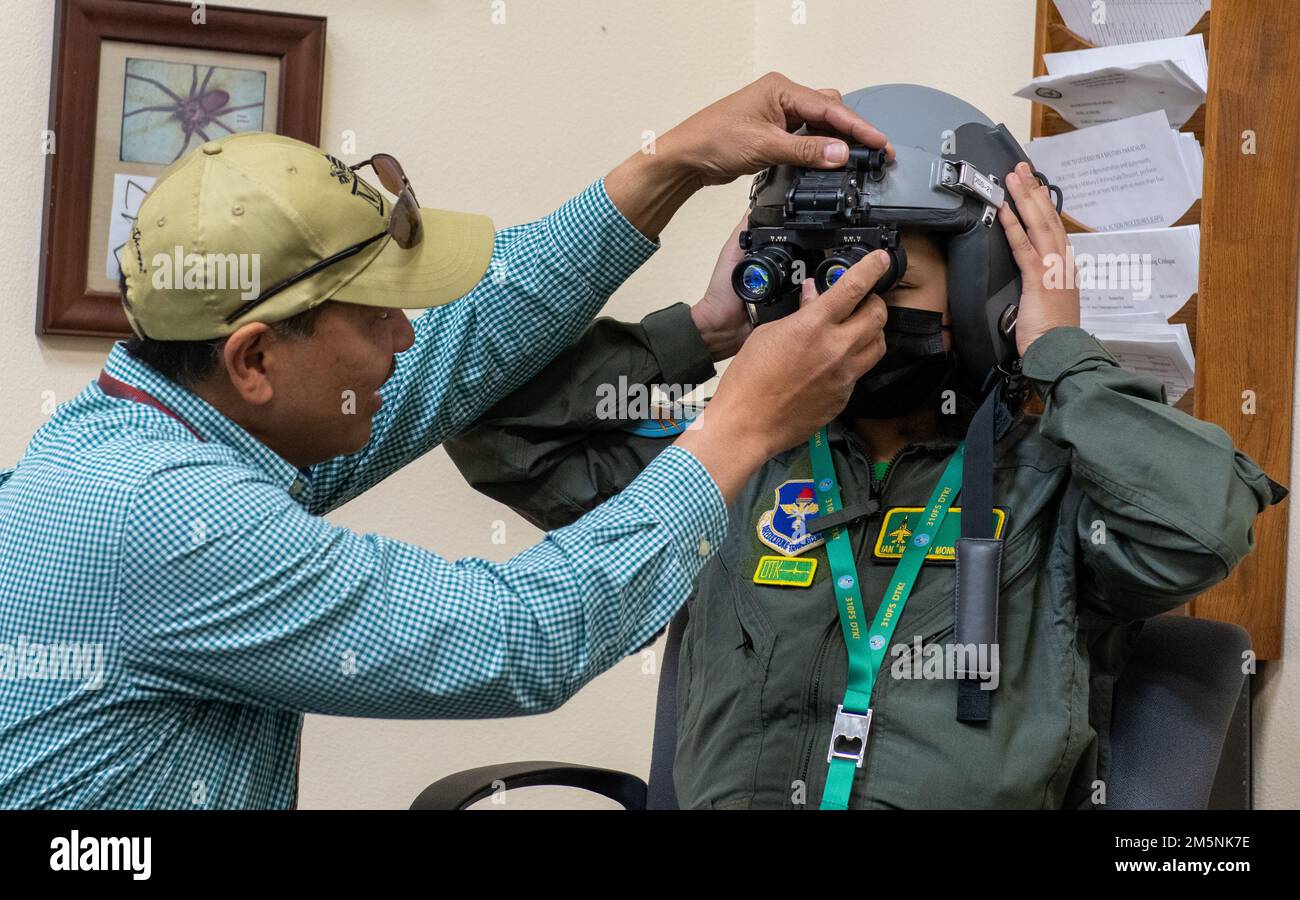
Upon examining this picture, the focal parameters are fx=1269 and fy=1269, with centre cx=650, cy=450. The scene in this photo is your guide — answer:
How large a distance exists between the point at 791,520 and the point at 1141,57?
0.80 m

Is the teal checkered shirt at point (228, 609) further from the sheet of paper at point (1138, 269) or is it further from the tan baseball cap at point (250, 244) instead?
the sheet of paper at point (1138, 269)

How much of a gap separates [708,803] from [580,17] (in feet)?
5.58

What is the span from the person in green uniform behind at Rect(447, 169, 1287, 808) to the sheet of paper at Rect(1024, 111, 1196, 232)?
0.40 meters

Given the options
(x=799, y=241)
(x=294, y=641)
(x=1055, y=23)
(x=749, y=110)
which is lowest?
(x=294, y=641)

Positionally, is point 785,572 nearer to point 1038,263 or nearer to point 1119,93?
point 1038,263

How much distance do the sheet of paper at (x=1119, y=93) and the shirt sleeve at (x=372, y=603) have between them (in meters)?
0.93

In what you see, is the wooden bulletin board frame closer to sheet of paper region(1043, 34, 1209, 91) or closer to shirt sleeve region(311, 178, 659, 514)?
sheet of paper region(1043, 34, 1209, 91)

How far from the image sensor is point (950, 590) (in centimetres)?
132

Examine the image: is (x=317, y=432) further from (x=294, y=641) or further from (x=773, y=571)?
(x=773, y=571)

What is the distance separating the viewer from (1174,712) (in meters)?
1.34

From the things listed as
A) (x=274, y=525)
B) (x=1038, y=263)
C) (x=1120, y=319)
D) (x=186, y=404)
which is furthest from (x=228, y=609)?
(x=1120, y=319)

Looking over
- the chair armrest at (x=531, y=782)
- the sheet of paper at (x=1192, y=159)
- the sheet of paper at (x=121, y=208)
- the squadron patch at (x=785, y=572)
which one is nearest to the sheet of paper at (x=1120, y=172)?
the sheet of paper at (x=1192, y=159)

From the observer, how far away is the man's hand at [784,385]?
1165 millimetres
